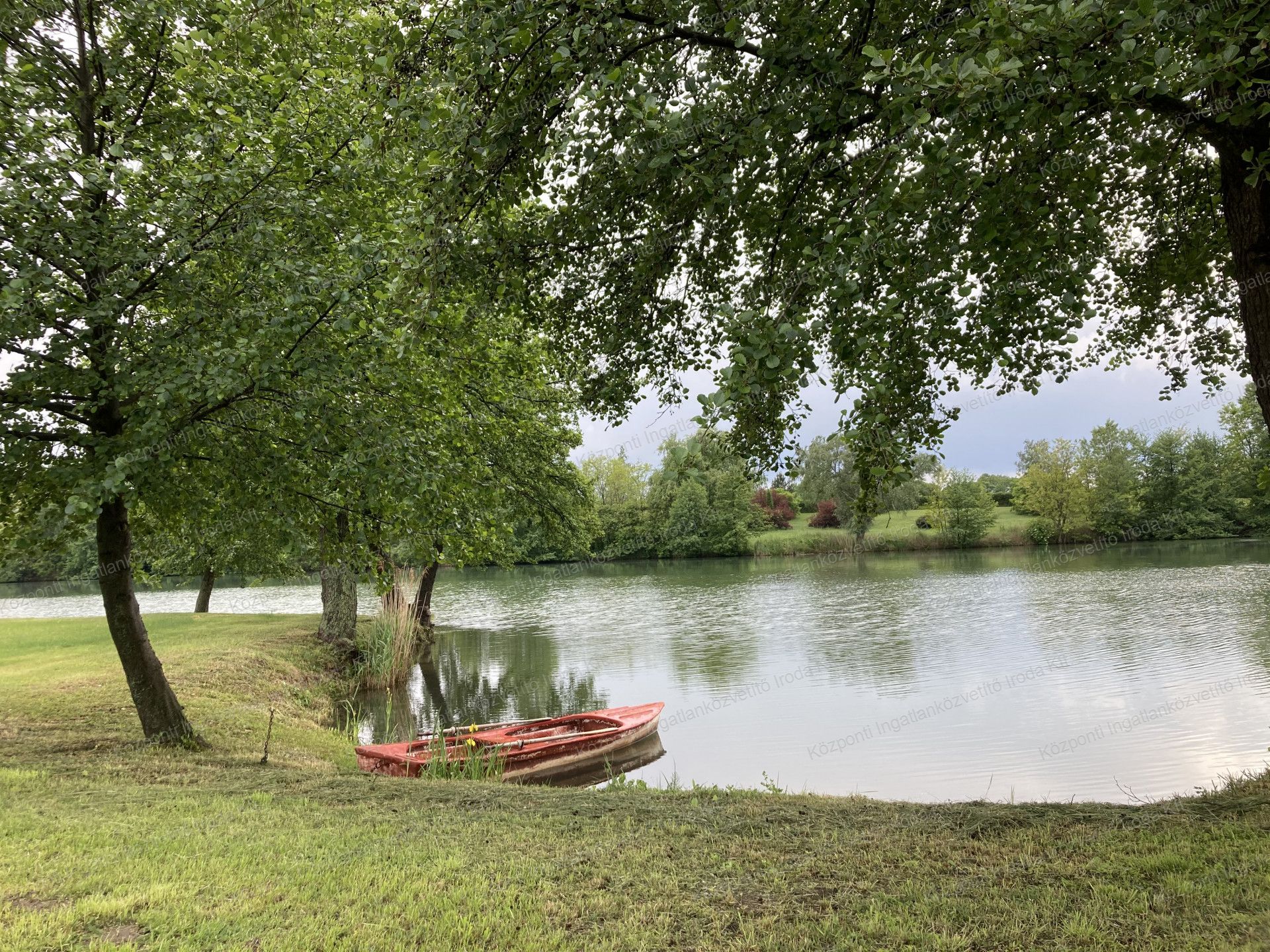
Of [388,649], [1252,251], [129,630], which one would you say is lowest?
[388,649]

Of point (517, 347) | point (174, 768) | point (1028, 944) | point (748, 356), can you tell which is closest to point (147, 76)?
point (517, 347)

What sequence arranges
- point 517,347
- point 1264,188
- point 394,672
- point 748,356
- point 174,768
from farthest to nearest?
point 394,672, point 517,347, point 174,768, point 1264,188, point 748,356

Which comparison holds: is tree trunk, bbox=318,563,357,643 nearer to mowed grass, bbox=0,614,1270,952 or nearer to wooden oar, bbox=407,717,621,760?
wooden oar, bbox=407,717,621,760

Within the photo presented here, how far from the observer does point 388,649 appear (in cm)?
1712

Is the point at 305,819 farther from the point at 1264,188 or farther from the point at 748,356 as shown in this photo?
the point at 1264,188

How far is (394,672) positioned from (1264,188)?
16.9 m

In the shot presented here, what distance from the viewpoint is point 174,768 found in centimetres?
752

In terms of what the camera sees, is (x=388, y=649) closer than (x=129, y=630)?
No

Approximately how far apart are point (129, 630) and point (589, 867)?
6.21 metres

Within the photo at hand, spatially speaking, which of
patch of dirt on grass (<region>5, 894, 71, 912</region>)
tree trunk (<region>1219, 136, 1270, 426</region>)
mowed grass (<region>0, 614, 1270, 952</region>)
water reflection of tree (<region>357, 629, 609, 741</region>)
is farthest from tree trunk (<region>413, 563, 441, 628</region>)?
tree trunk (<region>1219, 136, 1270, 426</region>)

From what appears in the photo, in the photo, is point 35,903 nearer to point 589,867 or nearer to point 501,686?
point 589,867

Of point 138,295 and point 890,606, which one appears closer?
point 138,295

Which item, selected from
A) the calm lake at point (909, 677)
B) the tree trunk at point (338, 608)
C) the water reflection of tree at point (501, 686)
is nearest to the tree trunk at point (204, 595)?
the calm lake at point (909, 677)

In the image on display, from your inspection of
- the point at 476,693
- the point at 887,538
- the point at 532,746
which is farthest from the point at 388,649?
the point at 887,538
